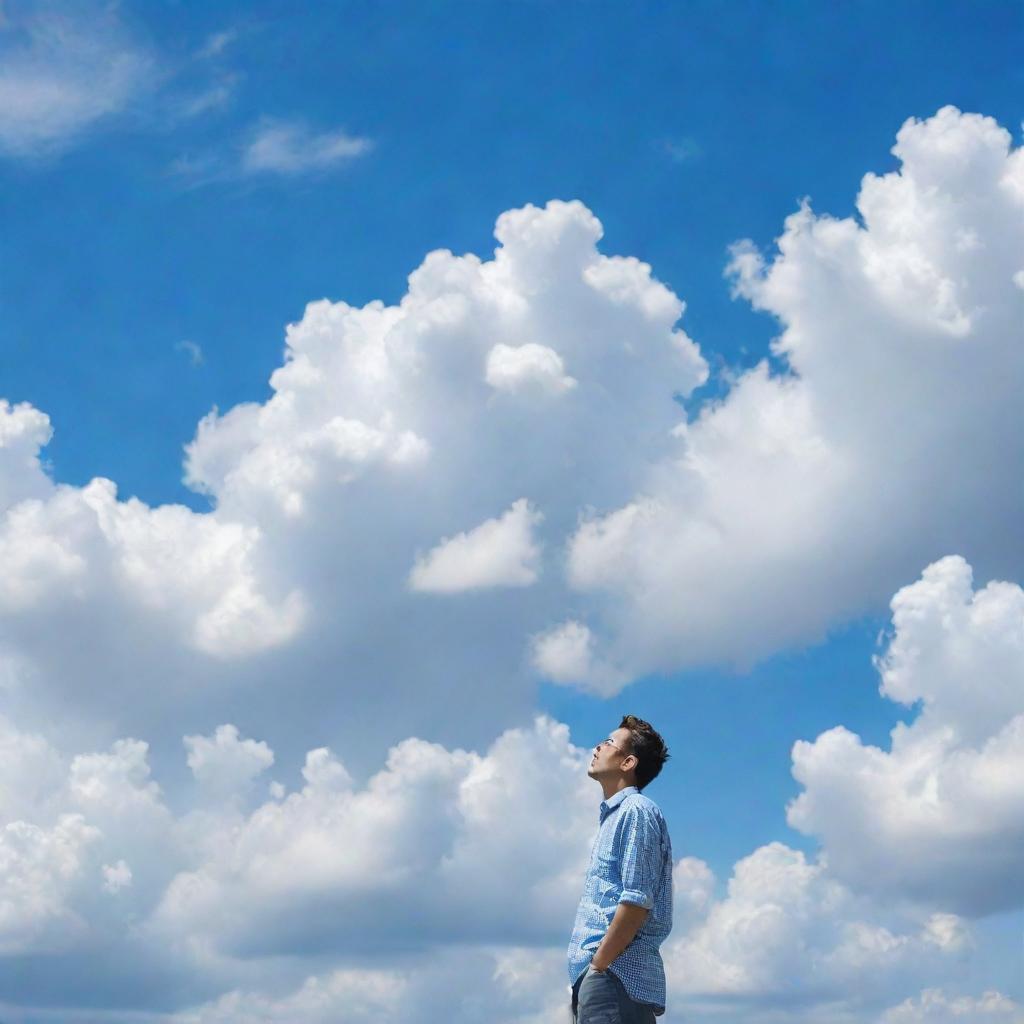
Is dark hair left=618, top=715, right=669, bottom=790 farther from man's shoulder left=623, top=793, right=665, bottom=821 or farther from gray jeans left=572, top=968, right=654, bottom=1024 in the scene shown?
gray jeans left=572, top=968, right=654, bottom=1024

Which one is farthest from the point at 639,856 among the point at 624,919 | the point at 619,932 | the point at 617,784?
the point at 617,784


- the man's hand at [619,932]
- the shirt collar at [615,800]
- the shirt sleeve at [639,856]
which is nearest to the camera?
the man's hand at [619,932]

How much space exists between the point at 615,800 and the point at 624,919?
4.37ft

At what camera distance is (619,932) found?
11.3 m

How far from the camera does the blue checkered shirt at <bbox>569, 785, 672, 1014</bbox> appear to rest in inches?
449

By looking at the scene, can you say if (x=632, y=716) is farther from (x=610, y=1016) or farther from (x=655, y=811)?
(x=610, y=1016)

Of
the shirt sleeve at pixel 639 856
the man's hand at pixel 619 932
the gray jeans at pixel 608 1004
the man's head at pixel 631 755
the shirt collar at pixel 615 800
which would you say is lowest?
the gray jeans at pixel 608 1004

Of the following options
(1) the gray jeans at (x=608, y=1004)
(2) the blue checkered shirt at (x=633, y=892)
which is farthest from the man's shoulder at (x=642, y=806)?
(1) the gray jeans at (x=608, y=1004)

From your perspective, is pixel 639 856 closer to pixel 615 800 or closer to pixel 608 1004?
pixel 615 800

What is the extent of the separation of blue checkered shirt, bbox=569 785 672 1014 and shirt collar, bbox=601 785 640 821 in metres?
0.12

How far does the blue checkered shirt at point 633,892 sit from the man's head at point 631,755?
47 centimetres

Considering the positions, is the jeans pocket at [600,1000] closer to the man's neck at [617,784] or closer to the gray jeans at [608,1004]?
the gray jeans at [608,1004]

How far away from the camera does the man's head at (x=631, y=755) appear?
1255 centimetres

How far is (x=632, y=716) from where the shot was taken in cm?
1286
